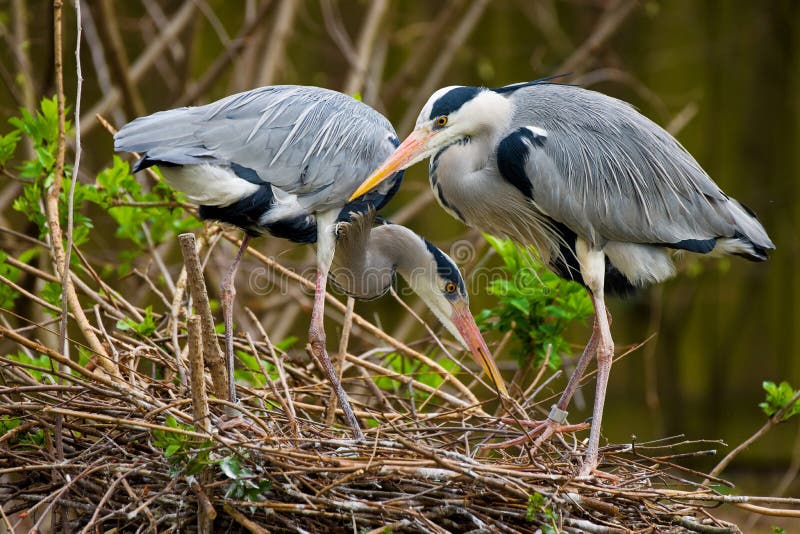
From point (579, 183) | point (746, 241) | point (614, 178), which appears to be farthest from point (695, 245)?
point (579, 183)

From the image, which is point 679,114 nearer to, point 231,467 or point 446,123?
point 446,123

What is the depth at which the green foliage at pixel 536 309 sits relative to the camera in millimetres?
3748

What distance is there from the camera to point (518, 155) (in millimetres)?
3508

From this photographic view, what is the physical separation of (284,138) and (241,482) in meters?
Answer: 1.44

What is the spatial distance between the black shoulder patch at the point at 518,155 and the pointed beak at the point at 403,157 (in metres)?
0.26

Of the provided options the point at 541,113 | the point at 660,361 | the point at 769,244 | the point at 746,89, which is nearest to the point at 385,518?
the point at 541,113

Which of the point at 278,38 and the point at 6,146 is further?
the point at 278,38

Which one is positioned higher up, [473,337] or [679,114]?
[679,114]

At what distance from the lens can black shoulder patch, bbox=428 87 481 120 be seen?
3512 mm

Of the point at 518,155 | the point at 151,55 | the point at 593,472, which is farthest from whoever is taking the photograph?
the point at 151,55

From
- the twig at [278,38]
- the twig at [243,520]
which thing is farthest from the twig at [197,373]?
the twig at [278,38]

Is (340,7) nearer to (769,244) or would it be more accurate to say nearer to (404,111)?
(404,111)

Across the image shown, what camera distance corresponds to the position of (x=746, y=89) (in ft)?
20.9

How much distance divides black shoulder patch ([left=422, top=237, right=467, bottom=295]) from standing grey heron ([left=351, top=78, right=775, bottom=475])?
19.2 inches
